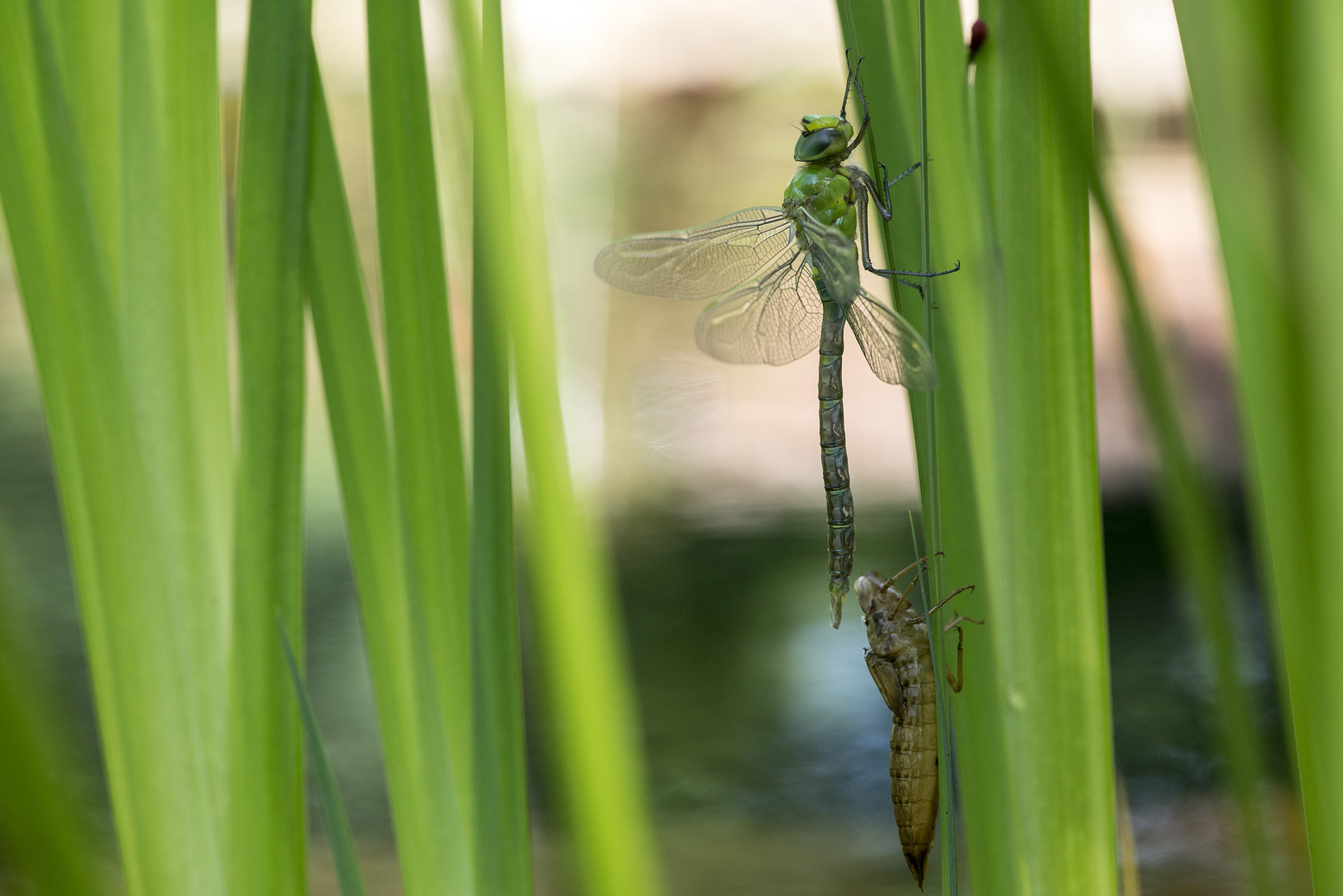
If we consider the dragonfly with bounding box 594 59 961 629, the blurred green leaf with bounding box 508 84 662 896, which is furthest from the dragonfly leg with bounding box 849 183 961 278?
the blurred green leaf with bounding box 508 84 662 896

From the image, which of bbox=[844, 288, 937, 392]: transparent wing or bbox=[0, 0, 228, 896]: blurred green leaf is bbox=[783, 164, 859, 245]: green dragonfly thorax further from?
bbox=[0, 0, 228, 896]: blurred green leaf

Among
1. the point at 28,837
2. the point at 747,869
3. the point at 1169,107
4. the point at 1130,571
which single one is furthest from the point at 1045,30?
the point at 1169,107

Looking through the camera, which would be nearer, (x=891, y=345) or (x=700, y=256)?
(x=891, y=345)

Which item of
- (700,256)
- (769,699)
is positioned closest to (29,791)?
(700,256)

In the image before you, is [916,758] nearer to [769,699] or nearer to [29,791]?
[29,791]

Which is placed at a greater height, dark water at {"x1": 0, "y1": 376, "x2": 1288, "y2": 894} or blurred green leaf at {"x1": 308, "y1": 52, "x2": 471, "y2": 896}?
blurred green leaf at {"x1": 308, "y1": 52, "x2": 471, "y2": 896}

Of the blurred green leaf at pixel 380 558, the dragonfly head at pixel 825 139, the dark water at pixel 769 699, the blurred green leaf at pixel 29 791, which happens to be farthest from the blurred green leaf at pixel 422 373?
the dark water at pixel 769 699
